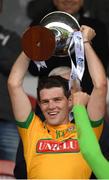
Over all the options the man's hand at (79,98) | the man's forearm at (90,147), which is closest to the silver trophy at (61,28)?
the man's hand at (79,98)

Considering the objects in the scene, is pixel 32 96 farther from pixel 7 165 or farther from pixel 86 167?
pixel 86 167

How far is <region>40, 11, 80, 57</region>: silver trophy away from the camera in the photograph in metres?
3.55

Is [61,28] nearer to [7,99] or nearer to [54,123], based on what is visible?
[54,123]

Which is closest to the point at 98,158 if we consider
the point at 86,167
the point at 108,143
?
the point at 86,167

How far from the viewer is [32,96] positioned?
16.6ft

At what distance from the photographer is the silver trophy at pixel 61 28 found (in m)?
3.55

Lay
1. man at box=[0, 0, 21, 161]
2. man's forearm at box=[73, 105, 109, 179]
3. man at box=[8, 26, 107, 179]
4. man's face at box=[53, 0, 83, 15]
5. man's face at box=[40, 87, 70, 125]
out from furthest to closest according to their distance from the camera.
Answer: man at box=[0, 0, 21, 161]
man's face at box=[53, 0, 83, 15]
man's face at box=[40, 87, 70, 125]
man at box=[8, 26, 107, 179]
man's forearm at box=[73, 105, 109, 179]

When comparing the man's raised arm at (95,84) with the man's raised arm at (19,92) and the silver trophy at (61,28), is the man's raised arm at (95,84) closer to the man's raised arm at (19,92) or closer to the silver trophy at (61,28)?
the silver trophy at (61,28)

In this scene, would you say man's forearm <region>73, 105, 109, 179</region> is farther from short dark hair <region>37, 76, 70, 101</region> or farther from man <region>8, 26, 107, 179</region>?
short dark hair <region>37, 76, 70, 101</region>

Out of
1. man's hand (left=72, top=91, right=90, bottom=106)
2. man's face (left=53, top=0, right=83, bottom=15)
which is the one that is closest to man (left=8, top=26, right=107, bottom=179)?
man's hand (left=72, top=91, right=90, bottom=106)

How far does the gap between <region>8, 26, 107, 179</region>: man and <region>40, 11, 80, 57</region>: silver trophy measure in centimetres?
7

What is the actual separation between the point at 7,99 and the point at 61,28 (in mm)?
1279

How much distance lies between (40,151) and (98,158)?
675 millimetres

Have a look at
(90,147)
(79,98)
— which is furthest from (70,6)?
(90,147)
